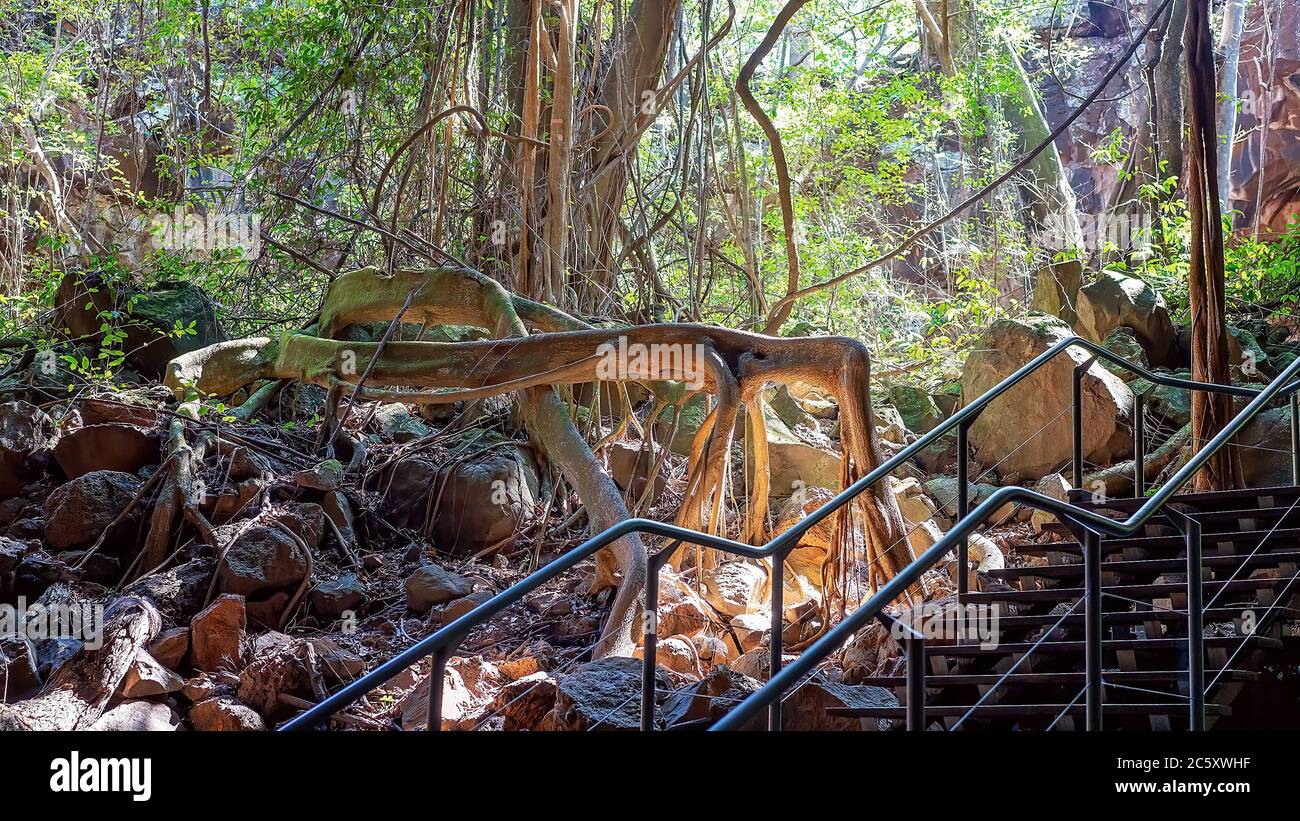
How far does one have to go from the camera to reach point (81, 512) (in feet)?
21.5

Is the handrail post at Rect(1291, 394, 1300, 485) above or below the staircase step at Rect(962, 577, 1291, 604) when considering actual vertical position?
above

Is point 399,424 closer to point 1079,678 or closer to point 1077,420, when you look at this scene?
point 1077,420

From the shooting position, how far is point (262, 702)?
15.9ft

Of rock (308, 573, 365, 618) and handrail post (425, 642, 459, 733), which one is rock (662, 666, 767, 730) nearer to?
handrail post (425, 642, 459, 733)

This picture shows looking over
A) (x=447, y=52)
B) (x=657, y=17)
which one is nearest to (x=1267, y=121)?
(x=657, y=17)

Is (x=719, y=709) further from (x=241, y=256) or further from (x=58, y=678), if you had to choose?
(x=241, y=256)

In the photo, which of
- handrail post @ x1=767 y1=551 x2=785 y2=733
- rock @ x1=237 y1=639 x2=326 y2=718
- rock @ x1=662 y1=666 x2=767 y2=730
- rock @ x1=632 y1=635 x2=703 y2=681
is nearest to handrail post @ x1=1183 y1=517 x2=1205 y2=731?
handrail post @ x1=767 y1=551 x2=785 y2=733

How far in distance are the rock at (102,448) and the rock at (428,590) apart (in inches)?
92.4

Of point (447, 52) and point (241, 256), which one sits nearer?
point (447, 52)

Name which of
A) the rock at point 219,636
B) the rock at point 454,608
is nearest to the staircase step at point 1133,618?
the rock at point 454,608

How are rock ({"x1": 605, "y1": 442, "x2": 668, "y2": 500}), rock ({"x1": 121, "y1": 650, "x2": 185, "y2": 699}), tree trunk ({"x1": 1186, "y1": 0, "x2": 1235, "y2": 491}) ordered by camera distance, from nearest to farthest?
rock ({"x1": 121, "y1": 650, "x2": 185, "y2": 699}) → tree trunk ({"x1": 1186, "y1": 0, "x2": 1235, "y2": 491}) → rock ({"x1": 605, "y1": 442, "x2": 668, "y2": 500})

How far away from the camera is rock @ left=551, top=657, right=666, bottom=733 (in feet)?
11.8

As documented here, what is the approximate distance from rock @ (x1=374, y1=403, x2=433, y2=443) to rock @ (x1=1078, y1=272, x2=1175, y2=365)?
580 cm
